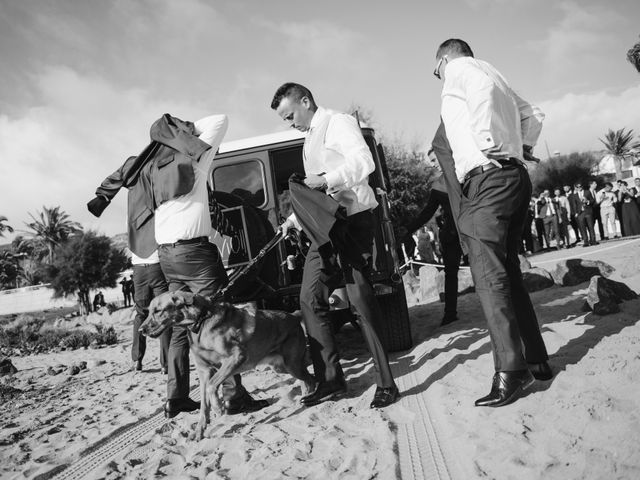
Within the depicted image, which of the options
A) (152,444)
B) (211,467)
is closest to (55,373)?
(152,444)

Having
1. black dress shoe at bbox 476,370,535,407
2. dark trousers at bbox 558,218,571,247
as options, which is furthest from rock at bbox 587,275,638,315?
dark trousers at bbox 558,218,571,247

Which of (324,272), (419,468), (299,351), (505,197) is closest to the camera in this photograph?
(419,468)

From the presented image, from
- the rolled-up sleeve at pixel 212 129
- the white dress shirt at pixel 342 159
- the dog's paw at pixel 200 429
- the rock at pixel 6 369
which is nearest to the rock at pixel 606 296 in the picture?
the white dress shirt at pixel 342 159

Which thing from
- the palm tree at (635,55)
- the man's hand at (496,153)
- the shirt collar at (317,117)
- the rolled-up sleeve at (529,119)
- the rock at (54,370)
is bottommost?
the rock at (54,370)

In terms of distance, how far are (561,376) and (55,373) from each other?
6783 mm

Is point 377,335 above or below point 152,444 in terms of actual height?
above

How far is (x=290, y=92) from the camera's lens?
3264 millimetres

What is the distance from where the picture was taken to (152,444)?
9.69 feet

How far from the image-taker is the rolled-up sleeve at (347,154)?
283cm

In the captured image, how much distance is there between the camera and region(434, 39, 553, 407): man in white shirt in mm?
2584

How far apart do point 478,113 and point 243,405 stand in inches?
110

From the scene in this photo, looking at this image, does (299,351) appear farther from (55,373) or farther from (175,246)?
(55,373)

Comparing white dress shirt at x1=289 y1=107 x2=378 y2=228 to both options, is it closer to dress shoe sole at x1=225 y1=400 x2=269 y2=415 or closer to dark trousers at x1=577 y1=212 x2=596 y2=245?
dress shoe sole at x1=225 y1=400 x2=269 y2=415

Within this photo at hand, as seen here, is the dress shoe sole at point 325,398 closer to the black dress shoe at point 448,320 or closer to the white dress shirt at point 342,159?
the white dress shirt at point 342,159
